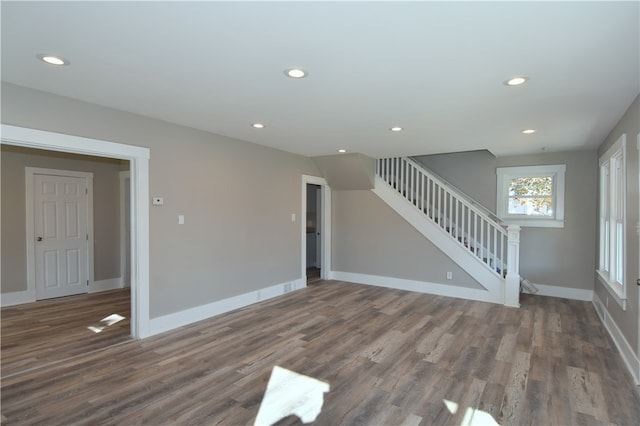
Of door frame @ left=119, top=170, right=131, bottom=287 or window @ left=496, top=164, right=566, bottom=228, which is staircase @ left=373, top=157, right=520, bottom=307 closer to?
window @ left=496, top=164, right=566, bottom=228

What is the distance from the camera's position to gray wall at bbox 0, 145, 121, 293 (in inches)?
197

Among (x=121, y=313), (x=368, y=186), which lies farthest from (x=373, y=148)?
(x=121, y=313)

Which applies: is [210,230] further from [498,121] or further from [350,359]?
[498,121]

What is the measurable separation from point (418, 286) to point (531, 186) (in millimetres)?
2734

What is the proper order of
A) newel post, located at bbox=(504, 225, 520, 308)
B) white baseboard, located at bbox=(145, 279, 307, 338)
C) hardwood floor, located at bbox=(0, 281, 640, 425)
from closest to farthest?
hardwood floor, located at bbox=(0, 281, 640, 425) < white baseboard, located at bbox=(145, 279, 307, 338) < newel post, located at bbox=(504, 225, 520, 308)

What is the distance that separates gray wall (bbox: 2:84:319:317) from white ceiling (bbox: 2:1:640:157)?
0.75 feet

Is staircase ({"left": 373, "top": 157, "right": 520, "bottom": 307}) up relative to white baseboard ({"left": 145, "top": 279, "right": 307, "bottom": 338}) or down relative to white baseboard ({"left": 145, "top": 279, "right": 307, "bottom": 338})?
up

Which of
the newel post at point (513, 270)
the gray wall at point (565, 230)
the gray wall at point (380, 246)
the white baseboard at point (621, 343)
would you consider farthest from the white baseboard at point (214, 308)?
the white baseboard at point (621, 343)

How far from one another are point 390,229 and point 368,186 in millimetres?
945

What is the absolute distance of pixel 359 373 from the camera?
9.93ft

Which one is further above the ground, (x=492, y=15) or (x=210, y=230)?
(x=492, y=15)

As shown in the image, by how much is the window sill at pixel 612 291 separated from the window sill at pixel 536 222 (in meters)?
1.16

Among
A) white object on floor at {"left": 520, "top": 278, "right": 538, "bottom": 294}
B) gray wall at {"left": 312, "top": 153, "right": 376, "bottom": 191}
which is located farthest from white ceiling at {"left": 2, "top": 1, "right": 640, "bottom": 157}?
white object on floor at {"left": 520, "top": 278, "right": 538, "bottom": 294}

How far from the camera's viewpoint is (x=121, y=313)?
473cm
